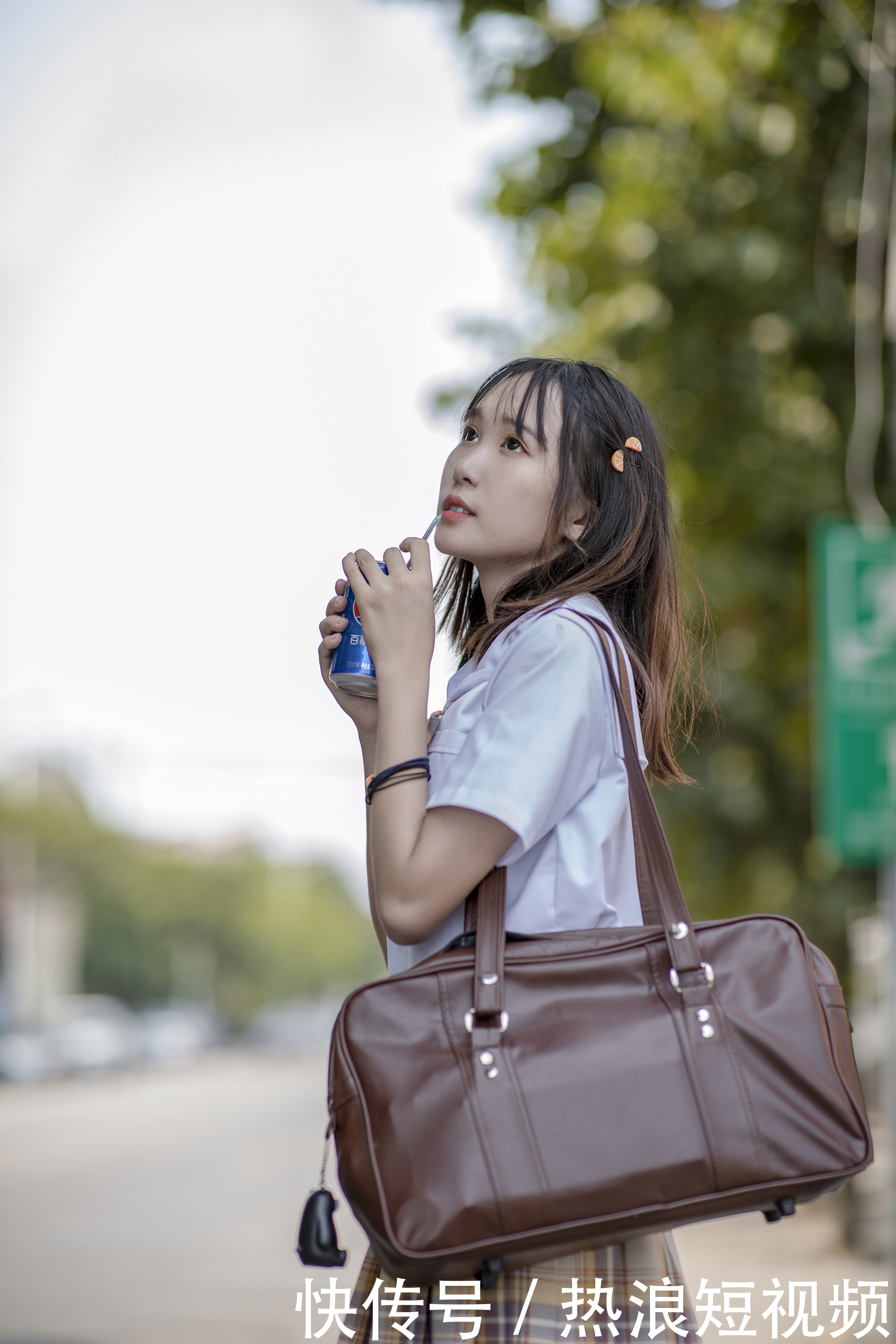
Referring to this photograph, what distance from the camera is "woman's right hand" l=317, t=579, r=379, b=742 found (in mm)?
1767

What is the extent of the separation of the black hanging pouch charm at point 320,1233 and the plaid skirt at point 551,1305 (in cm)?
10

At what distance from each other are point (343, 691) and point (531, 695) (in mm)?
379

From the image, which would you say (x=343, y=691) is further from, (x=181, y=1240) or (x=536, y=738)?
(x=181, y=1240)

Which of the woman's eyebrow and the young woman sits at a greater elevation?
the woman's eyebrow

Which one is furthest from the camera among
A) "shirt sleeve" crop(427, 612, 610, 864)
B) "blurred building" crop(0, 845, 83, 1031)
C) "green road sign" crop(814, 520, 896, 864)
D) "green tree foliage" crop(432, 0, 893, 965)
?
"blurred building" crop(0, 845, 83, 1031)

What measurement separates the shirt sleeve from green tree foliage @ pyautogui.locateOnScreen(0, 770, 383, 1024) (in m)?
29.5

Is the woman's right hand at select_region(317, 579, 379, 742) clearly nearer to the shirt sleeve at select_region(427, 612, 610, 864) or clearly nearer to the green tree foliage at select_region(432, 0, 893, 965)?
the shirt sleeve at select_region(427, 612, 610, 864)

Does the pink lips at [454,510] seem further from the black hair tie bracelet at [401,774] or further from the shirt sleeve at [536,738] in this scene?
the black hair tie bracelet at [401,774]

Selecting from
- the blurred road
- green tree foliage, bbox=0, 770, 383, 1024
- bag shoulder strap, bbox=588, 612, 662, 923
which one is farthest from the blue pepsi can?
green tree foliage, bbox=0, 770, 383, 1024

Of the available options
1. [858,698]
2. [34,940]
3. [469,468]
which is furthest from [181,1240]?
[34,940]

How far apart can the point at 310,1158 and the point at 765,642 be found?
997cm

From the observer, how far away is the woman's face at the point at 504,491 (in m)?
1.71

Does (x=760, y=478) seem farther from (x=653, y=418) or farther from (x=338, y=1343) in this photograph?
(x=338, y=1343)

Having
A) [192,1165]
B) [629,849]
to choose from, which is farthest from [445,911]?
[192,1165]
